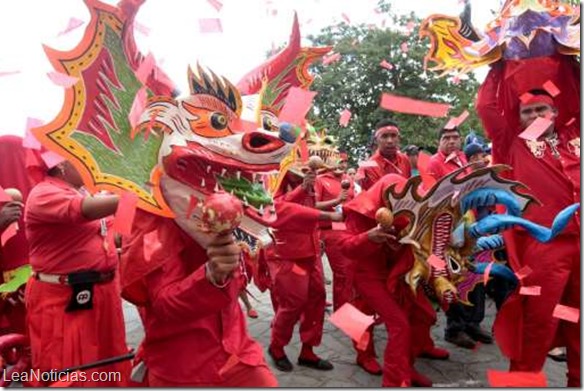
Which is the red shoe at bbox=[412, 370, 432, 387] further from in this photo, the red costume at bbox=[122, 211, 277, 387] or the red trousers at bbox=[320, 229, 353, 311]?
the red costume at bbox=[122, 211, 277, 387]

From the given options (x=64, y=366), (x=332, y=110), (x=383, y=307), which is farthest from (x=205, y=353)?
(x=332, y=110)

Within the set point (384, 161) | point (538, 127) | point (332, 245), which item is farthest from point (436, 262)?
point (384, 161)

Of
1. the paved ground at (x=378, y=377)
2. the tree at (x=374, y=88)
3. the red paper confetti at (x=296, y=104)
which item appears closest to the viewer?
the red paper confetti at (x=296, y=104)

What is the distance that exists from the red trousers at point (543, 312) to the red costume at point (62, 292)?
230 centimetres

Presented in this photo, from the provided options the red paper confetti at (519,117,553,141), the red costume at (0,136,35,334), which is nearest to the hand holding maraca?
the red paper confetti at (519,117,553,141)

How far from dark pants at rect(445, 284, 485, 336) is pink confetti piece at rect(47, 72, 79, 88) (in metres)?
3.85

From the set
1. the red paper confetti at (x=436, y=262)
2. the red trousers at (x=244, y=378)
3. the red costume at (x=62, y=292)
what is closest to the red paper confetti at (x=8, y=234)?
the red costume at (x=62, y=292)

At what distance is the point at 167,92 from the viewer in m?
2.21

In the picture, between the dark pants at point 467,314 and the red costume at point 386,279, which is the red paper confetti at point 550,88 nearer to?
the red costume at point 386,279

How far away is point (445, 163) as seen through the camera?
499 centimetres

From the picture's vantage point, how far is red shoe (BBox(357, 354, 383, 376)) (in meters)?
4.08

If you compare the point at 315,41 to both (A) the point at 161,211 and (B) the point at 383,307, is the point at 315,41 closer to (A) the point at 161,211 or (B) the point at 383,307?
(B) the point at 383,307

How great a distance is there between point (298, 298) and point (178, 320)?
2.28 metres

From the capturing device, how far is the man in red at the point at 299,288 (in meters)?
4.24
